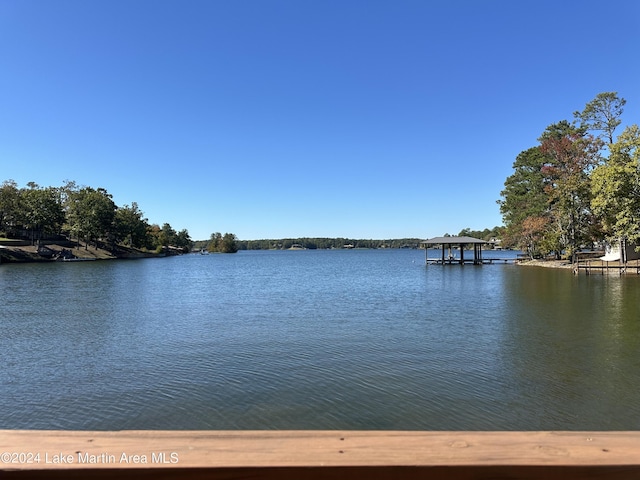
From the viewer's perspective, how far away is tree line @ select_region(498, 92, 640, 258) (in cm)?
2883

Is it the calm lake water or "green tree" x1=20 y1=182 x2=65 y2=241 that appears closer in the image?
the calm lake water

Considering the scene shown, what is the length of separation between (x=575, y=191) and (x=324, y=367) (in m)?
39.6

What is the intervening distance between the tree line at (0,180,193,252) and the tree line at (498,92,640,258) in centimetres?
7111

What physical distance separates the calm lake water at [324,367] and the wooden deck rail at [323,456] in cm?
551

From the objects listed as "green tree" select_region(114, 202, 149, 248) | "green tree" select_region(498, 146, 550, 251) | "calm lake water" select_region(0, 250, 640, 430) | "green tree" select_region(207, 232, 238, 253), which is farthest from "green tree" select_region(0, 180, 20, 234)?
"green tree" select_region(207, 232, 238, 253)

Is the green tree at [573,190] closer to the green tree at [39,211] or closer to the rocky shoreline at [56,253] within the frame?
the rocky shoreline at [56,253]

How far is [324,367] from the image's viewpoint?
9773mm

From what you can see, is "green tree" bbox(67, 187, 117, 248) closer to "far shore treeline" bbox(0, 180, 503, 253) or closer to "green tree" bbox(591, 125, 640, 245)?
"far shore treeline" bbox(0, 180, 503, 253)

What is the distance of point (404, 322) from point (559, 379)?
708 centimetres

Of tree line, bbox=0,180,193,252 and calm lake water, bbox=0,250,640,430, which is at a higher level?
tree line, bbox=0,180,193,252

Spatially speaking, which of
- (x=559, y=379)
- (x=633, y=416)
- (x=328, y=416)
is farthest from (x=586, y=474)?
(x=559, y=379)

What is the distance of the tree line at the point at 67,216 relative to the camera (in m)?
72.5

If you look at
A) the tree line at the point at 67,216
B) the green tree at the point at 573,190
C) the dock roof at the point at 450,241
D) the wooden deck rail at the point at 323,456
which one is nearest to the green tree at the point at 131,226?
the tree line at the point at 67,216

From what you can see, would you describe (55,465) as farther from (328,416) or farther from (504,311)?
(504,311)
